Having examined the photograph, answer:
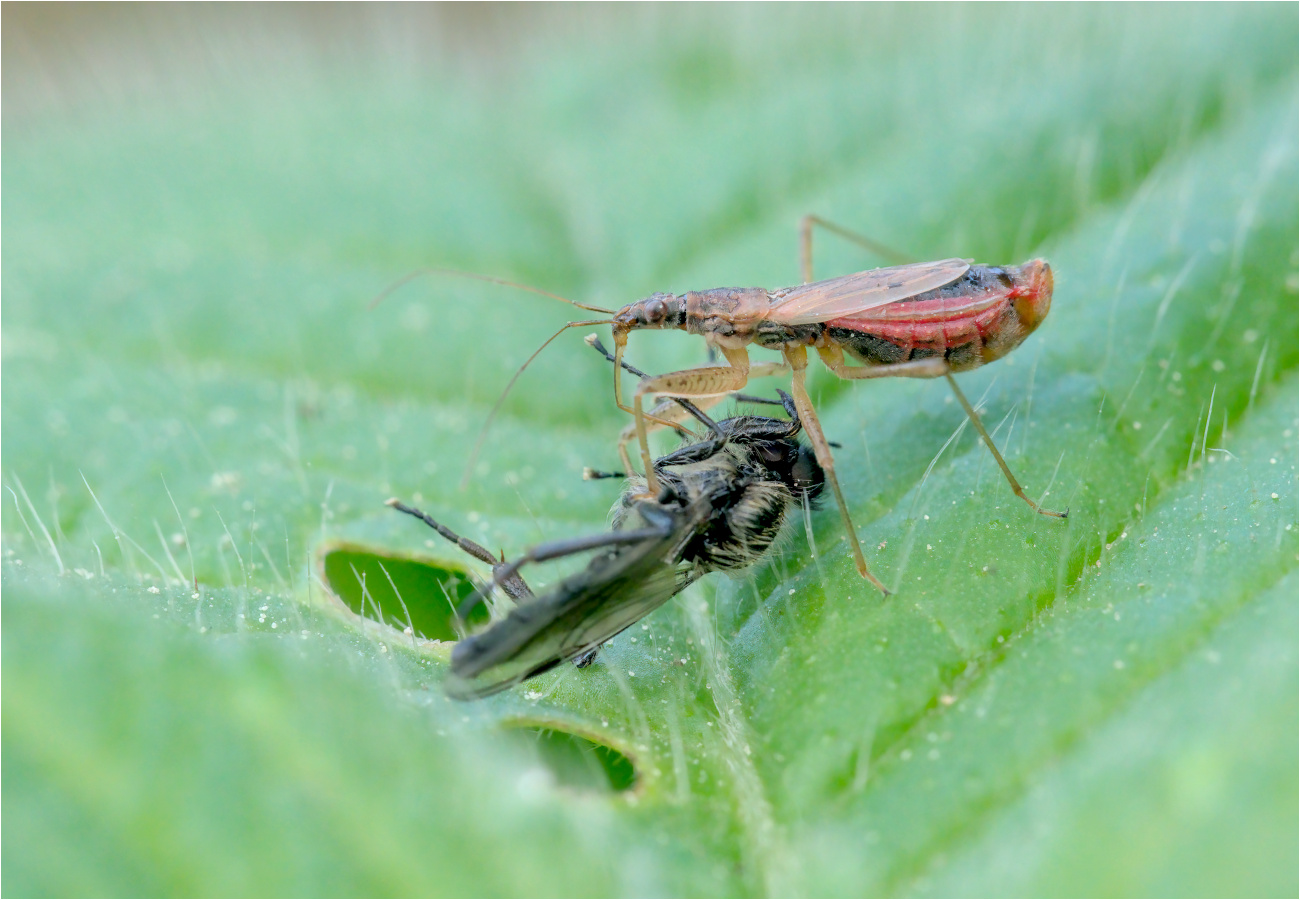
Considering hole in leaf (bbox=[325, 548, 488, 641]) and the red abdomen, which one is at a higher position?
the red abdomen

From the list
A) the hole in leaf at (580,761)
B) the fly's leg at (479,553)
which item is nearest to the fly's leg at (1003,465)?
the hole in leaf at (580,761)

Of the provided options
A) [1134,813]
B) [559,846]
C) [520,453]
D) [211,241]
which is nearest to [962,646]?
[1134,813]

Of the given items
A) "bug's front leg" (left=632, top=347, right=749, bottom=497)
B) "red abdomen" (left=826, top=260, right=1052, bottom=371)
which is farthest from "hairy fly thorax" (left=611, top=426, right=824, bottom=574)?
"red abdomen" (left=826, top=260, right=1052, bottom=371)

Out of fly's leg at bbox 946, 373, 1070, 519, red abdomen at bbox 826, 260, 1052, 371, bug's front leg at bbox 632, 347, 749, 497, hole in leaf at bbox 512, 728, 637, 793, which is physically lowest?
hole in leaf at bbox 512, 728, 637, 793

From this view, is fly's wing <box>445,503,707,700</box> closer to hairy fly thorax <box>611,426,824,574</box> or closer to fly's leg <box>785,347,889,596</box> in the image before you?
hairy fly thorax <box>611,426,824,574</box>

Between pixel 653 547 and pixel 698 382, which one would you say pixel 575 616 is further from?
pixel 698 382

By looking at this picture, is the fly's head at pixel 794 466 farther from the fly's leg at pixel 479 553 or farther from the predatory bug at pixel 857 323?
the fly's leg at pixel 479 553

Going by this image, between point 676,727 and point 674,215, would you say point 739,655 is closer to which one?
point 676,727
